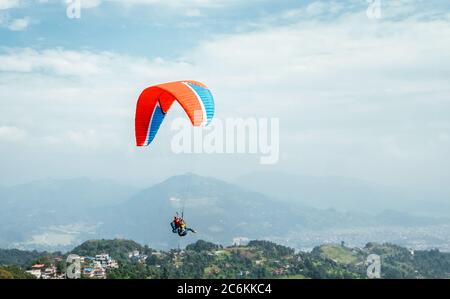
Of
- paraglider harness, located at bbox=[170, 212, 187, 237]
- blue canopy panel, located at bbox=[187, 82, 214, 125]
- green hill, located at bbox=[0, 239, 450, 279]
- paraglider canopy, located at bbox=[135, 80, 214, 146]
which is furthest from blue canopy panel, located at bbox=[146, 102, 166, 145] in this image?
green hill, located at bbox=[0, 239, 450, 279]

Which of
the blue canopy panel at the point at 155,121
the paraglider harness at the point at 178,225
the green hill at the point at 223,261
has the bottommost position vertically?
the green hill at the point at 223,261

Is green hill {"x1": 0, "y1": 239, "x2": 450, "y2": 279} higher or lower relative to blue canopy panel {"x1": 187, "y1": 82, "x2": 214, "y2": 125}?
lower

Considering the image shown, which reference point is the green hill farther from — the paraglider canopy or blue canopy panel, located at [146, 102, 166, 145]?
the paraglider canopy

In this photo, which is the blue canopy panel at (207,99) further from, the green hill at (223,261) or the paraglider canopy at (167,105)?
the green hill at (223,261)

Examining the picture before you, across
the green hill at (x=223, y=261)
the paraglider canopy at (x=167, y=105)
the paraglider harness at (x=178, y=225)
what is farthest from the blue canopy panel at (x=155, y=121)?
the green hill at (x=223, y=261)

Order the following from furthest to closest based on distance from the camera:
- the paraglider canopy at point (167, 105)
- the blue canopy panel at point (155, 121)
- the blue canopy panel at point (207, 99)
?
1. the blue canopy panel at point (155, 121)
2. the blue canopy panel at point (207, 99)
3. the paraglider canopy at point (167, 105)

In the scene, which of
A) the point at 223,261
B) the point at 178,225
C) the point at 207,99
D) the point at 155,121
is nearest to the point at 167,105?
the point at 155,121

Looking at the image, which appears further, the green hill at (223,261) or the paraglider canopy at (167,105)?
the green hill at (223,261)
